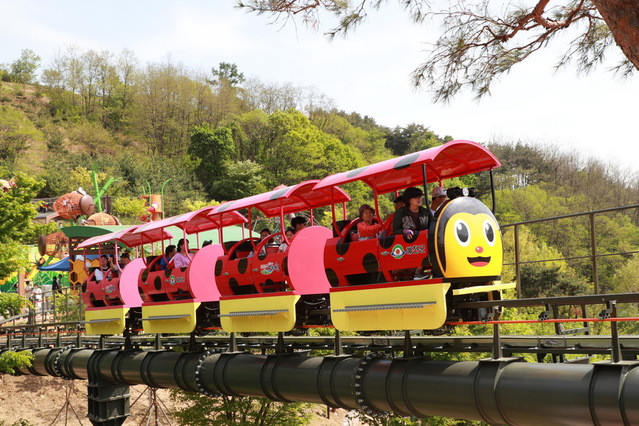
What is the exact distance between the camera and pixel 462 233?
8.05m

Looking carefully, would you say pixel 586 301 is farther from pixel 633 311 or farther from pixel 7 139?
pixel 7 139

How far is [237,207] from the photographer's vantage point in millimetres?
11531

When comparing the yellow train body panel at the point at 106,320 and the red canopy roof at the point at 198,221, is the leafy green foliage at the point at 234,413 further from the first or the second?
the red canopy roof at the point at 198,221

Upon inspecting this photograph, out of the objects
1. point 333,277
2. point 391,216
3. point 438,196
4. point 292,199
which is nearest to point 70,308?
point 292,199

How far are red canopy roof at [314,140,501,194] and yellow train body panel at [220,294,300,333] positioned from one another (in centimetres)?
203

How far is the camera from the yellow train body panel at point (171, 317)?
12672mm

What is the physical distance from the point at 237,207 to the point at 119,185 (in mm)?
49067

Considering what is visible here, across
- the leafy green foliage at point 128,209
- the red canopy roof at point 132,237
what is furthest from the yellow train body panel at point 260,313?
the leafy green foliage at point 128,209

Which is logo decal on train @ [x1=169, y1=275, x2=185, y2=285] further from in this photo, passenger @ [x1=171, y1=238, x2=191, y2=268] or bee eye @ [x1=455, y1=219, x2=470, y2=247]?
bee eye @ [x1=455, y1=219, x2=470, y2=247]

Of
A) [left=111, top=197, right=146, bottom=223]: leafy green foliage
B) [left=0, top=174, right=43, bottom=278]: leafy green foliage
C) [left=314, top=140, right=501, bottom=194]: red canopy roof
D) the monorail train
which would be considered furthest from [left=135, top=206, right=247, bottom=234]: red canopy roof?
[left=111, top=197, right=146, bottom=223]: leafy green foliage

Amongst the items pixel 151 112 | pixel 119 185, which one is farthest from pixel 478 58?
pixel 151 112

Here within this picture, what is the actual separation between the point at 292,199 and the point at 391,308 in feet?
12.4

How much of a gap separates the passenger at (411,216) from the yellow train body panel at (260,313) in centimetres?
267

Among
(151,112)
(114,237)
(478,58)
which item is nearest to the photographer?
(478,58)
